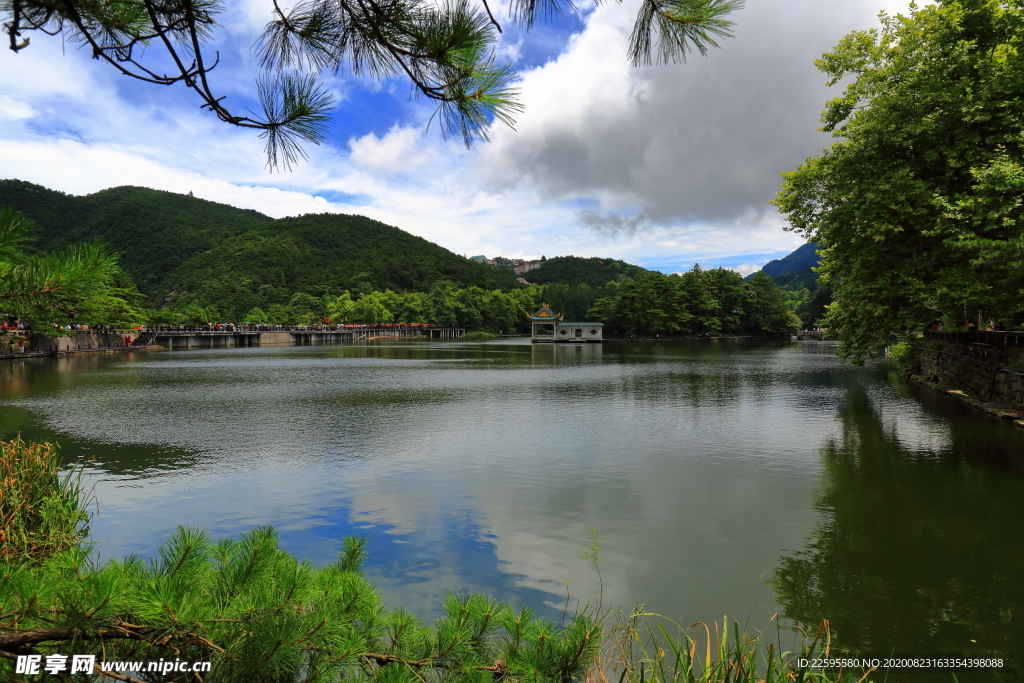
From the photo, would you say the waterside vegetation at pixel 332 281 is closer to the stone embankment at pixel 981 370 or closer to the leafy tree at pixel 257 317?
the leafy tree at pixel 257 317

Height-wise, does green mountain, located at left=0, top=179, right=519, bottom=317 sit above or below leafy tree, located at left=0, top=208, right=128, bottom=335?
above

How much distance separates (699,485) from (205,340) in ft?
225

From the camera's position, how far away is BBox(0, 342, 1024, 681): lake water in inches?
223

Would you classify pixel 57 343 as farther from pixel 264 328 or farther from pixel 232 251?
pixel 232 251

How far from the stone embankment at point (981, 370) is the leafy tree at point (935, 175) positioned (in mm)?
1327

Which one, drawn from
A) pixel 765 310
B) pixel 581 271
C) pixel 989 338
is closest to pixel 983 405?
pixel 989 338

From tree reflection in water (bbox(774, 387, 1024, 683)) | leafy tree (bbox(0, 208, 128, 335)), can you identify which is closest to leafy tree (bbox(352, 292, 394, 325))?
tree reflection in water (bbox(774, 387, 1024, 683))

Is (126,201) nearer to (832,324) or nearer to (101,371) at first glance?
(101,371)

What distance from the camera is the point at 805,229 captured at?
51.8 ft

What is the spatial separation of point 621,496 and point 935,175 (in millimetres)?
11878

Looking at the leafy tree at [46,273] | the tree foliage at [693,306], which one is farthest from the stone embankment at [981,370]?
the tree foliage at [693,306]

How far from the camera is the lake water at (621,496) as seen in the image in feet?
18.6

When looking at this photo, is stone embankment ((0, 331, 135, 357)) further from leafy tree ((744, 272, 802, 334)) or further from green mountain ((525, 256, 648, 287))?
green mountain ((525, 256, 648, 287))

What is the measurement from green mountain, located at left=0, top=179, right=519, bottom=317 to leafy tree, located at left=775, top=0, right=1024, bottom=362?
93364 millimetres
